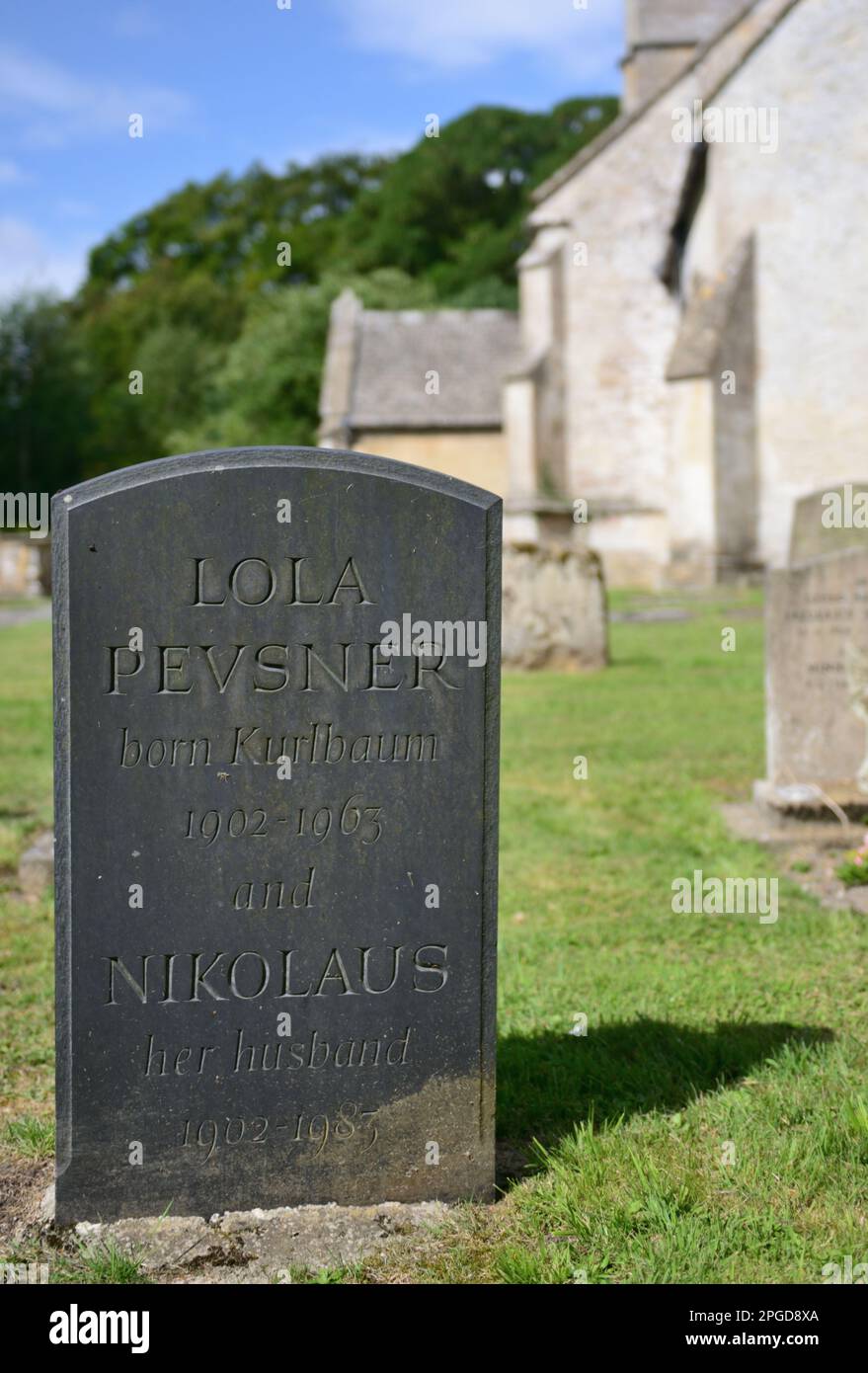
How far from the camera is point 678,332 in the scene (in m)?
23.5

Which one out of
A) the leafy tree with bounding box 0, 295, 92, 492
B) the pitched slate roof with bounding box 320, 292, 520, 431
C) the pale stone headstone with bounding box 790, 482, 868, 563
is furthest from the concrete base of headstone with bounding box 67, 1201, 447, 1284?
the leafy tree with bounding box 0, 295, 92, 492

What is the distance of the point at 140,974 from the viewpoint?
2992 mm

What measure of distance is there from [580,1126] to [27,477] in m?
43.8

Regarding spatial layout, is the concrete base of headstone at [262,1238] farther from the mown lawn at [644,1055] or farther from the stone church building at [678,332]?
the stone church building at [678,332]

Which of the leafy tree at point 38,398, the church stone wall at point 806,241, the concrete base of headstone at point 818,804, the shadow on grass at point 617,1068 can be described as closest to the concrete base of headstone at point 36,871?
the shadow on grass at point 617,1068

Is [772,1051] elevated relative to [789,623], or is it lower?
lower

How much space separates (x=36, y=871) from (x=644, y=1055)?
348 centimetres

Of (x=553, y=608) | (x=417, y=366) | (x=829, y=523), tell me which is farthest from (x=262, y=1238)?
(x=417, y=366)

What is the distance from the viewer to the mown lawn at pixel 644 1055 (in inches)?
111

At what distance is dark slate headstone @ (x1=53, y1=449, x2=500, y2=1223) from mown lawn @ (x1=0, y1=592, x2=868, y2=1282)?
35cm

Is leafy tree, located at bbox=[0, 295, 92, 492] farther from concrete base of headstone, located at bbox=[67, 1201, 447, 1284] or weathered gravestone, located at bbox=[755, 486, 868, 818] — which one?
concrete base of headstone, located at bbox=[67, 1201, 447, 1284]

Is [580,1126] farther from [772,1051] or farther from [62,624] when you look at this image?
[62,624]

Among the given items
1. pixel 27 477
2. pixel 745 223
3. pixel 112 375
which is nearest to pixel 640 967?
pixel 745 223

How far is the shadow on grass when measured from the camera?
347cm
